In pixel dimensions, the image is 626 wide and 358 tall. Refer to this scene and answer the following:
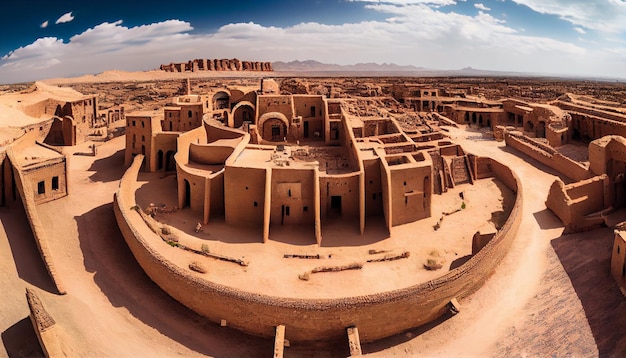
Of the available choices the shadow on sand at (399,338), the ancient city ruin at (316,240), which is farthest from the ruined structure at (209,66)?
the shadow on sand at (399,338)

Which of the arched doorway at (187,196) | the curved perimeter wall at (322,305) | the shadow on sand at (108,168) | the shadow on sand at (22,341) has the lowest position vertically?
the shadow on sand at (22,341)

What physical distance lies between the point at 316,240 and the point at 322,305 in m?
5.62

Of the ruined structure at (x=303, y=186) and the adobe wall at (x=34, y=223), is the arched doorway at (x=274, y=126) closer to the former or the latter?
the ruined structure at (x=303, y=186)

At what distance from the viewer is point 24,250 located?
53.9 feet

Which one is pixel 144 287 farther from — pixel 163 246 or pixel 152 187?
pixel 152 187

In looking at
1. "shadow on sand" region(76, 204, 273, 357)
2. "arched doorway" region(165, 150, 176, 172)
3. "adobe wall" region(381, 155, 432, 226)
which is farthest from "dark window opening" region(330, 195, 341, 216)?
"arched doorway" region(165, 150, 176, 172)

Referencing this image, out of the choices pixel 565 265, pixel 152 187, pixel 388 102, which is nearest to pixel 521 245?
pixel 565 265

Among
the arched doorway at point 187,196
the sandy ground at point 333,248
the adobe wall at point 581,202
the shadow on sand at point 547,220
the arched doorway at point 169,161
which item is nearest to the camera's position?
the sandy ground at point 333,248

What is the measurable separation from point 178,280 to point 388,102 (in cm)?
3289

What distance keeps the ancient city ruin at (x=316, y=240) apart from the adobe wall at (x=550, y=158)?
150 millimetres

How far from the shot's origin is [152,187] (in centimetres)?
2430

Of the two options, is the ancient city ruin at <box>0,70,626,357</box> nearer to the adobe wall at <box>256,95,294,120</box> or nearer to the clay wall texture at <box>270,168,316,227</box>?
the clay wall texture at <box>270,168,316,227</box>

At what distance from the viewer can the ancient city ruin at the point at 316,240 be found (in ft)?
45.1

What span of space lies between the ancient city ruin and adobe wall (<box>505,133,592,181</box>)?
5.9 inches
